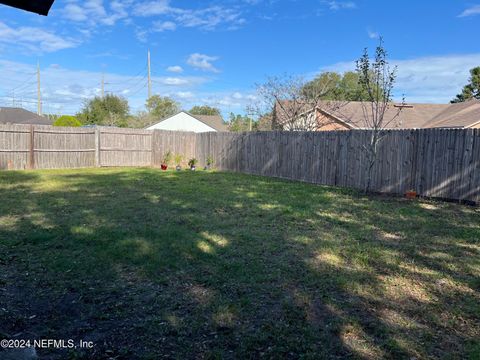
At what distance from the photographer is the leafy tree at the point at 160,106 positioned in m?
45.6

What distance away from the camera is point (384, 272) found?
4.08 m

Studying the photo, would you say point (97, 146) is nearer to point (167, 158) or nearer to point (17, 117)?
point (167, 158)

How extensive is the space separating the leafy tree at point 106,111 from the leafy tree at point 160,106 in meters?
3.01

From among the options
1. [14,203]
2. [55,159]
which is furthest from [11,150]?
[14,203]

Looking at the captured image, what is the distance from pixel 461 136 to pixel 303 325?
757 centimetres

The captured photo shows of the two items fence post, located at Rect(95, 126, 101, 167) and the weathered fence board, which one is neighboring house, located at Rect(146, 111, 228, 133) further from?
the weathered fence board

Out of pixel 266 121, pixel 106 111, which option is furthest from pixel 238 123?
pixel 266 121

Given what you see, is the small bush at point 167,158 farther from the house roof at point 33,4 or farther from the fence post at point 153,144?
the house roof at point 33,4

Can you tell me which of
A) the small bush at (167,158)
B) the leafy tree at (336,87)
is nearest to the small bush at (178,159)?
the small bush at (167,158)

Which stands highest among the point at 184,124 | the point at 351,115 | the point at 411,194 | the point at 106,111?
the point at 106,111

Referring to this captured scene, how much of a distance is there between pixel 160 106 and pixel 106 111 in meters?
6.56

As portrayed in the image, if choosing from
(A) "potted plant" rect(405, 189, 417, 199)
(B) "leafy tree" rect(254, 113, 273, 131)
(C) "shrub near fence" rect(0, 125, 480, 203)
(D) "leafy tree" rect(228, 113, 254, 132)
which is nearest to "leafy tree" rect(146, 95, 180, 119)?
(D) "leafy tree" rect(228, 113, 254, 132)

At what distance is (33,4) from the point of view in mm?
2828

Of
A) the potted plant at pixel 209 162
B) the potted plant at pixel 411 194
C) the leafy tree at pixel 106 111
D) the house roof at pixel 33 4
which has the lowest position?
the potted plant at pixel 411 194
